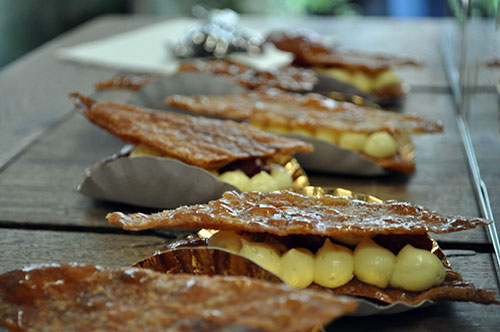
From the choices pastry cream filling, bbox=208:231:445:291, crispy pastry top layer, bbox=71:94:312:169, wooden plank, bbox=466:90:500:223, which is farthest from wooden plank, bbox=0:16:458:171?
pastry cream filling, bbox=208:231:445:291

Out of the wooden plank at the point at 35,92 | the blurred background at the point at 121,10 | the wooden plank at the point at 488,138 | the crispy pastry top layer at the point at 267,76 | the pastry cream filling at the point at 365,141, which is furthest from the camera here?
the blurred background at the point at 121,10

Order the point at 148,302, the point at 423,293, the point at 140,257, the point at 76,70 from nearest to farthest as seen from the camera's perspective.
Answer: the point at 148,302, the point at 423,293, the point at 140,257, the point at 76,70

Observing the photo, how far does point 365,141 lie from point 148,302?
0.65 m

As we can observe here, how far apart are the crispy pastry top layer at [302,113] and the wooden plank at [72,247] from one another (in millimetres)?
384

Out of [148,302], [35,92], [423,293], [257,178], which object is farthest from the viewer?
[35,92]

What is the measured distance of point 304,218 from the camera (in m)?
0.69

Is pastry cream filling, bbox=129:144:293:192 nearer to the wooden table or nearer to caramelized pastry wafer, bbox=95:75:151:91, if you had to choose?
the wooden table

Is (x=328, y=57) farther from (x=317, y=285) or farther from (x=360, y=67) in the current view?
(x=317, y=285)

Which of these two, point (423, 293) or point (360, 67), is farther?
point (360, 67)

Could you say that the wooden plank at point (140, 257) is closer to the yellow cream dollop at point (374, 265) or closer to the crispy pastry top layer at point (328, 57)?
the yellow cream dollop at point (374, 265)

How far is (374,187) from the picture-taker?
108 centimetres

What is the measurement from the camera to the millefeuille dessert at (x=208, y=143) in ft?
3.14

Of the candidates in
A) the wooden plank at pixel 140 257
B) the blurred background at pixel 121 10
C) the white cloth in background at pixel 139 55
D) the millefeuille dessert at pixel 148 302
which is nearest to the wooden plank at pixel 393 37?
the blurred background at pixel 121 10

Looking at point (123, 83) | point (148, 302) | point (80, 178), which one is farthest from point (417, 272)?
point (123, 83)
